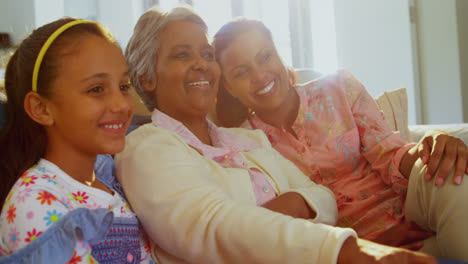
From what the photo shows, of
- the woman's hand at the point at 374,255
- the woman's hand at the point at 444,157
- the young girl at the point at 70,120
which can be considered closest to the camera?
the woman's hand at the point at 374,255

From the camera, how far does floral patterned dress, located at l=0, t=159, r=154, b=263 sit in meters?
0.75

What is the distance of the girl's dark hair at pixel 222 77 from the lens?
1.55m

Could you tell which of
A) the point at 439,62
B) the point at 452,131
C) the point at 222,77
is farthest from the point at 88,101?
the point at 439,62

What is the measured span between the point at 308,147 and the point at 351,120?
183 millimetres

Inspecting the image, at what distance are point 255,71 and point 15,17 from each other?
4418 millimetres

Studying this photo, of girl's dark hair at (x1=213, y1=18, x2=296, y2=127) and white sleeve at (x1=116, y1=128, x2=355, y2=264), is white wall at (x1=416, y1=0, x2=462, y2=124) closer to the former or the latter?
girl's dark hair at (x1=213, y1=18, x2=296, y2=127)

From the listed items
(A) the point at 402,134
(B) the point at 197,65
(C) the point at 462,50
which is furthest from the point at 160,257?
(C) the point at 462,50

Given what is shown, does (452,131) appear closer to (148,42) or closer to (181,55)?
(181,55)

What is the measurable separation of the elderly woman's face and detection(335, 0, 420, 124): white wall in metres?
3.10

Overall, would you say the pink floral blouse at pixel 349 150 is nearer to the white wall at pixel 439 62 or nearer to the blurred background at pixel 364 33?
the blurred background at pixel 364 33

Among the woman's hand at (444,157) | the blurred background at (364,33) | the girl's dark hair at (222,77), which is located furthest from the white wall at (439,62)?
the woman's hand at (444,157)

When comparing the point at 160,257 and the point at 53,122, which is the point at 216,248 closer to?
the point at 160,257

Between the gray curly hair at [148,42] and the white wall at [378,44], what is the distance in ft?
10.2

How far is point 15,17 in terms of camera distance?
4.90 metres
